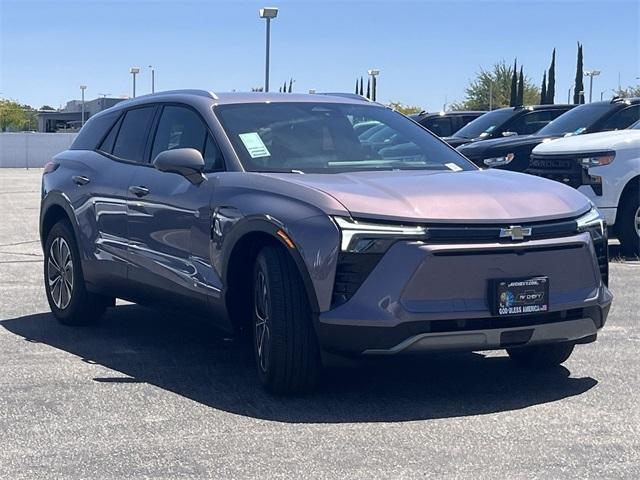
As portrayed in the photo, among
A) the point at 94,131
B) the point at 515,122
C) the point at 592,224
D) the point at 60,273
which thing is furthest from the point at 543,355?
the point at 515,122

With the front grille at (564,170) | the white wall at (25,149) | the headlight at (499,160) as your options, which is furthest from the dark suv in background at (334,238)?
the white wall at (25,149)


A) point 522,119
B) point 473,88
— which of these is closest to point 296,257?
point 522,119

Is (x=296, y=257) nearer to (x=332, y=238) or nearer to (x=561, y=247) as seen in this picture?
(x=332, y=238)

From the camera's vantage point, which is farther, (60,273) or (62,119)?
(62,119)

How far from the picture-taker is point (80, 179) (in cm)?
796

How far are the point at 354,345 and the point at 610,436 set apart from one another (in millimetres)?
1225

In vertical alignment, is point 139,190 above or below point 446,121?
below

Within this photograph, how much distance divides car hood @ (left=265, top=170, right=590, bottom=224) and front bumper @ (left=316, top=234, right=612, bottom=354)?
154 mm

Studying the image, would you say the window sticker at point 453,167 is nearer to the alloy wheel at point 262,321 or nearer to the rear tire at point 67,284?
the alloy wheel at point 262,321

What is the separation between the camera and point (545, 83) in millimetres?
67625

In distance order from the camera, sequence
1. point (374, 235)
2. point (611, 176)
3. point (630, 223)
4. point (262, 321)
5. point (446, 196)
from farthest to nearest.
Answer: point (630, 223)
point (611, 176)
point (262, 321)
point (446, 196)
point (374, 235)

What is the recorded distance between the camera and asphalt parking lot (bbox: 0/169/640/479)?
467 centimetres

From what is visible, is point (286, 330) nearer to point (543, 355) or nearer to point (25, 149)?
point (543, 355)

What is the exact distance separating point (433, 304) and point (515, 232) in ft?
1.74
